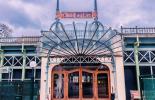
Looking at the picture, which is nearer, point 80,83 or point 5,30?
point 80,83

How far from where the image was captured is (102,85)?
16.2 meters

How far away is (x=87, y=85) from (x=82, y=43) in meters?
2.86

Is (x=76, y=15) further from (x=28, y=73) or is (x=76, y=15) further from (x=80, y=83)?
(x=28, y=73)

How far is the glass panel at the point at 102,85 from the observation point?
1602cm

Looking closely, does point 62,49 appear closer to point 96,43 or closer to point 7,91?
point 96,43

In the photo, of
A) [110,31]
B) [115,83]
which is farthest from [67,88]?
[110,31]

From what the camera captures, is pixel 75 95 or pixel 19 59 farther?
pixel 19 59

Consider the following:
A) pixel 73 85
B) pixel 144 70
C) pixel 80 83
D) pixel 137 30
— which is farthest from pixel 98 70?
pixel 137 30

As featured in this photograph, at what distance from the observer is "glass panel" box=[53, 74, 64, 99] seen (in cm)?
1612

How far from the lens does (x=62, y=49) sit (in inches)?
637

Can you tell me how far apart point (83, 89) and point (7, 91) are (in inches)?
292

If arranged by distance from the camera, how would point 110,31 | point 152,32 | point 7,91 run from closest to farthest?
point 7,91 < point 110,31 < point 152,32

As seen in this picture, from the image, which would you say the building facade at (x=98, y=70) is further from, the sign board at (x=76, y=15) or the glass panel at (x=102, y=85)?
the sign board at (x=76, y=15)

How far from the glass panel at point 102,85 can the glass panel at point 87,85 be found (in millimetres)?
537
